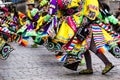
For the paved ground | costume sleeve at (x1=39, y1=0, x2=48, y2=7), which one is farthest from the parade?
costume sleeve at (x1=39, y1=0, x2=48, y2=7)

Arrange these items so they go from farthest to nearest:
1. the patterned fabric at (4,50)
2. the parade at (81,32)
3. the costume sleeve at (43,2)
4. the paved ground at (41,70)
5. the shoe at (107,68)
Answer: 1. the costume sleeve at (43,2)
2. the patterned fabric at (4,50)
3. the shoe at (107,68)
4. the parade at (81,32)
5. the paved ground at (41,70)

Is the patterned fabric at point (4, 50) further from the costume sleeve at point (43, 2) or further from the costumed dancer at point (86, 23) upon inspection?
the costume sleeve at point (43, 2)

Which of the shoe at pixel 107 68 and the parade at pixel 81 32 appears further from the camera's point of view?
the shoe at pixel 107 68

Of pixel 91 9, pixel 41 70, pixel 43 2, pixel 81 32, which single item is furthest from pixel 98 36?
pixel 43 2

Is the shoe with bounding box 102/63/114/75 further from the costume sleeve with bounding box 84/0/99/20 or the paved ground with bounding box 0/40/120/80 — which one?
the costume sleeve with bounding box 84/0/99/20

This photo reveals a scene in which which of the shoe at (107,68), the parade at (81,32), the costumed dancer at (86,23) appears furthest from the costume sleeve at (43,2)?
the shoe at (107,68)

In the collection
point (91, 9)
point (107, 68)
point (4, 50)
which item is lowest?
point (107, 68)

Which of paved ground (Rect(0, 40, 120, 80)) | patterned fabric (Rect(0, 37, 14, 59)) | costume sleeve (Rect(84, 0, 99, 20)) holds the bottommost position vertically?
paved ground (Rect(0, 40, 120, 80))

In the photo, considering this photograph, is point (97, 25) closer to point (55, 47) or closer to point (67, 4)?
point (67, 4)

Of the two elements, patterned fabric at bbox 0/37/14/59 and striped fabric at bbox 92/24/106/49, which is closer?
striped fabric at bbox 92/24/106/49

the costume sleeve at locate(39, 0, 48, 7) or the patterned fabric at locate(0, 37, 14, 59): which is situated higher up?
the costume sleeve at locate(39, 0, 48, 7)

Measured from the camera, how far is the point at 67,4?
31.6ft

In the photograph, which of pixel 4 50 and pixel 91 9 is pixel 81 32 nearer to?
pixel 91 9

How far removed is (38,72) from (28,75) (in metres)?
0.48
